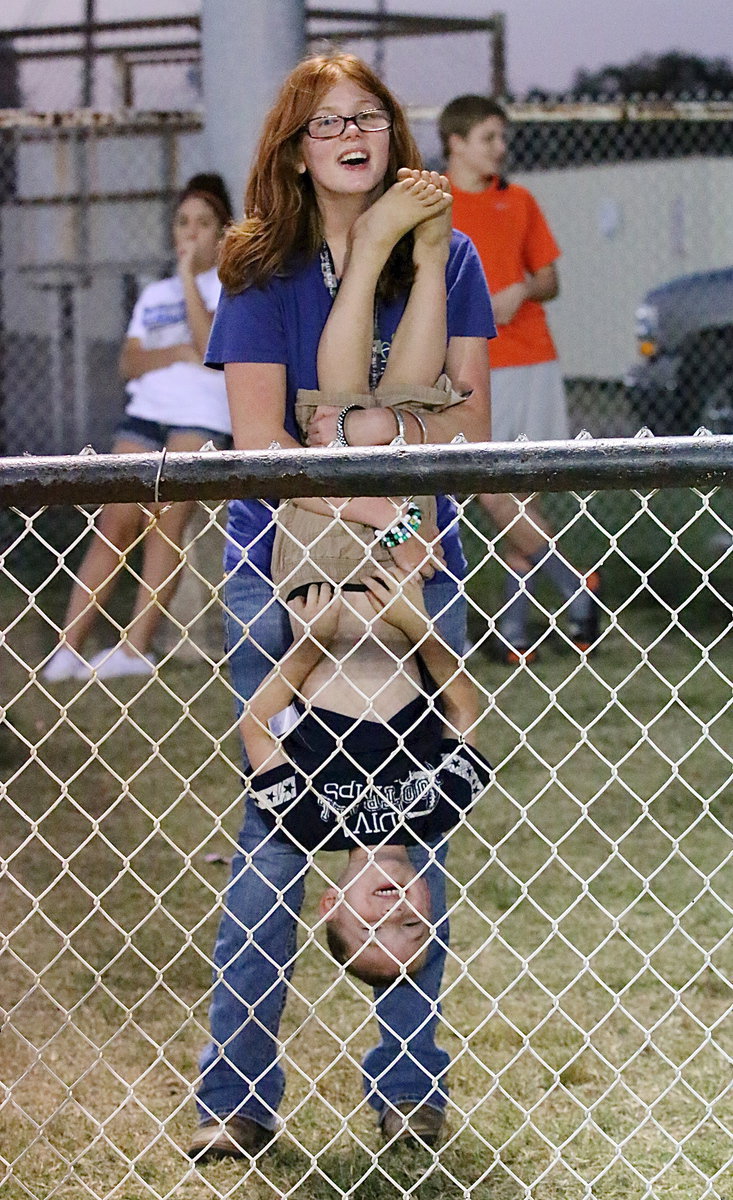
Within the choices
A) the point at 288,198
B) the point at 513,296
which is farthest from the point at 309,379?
the point at 513,296

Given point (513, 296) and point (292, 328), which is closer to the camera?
point (292, 328)

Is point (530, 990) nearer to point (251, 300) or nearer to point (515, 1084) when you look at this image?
point (515, 1084)

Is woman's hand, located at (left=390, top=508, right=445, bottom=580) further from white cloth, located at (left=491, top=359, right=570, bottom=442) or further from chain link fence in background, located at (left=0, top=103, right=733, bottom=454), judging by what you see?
chain link fence in background, located at (left=0, top=103, right=733, bottom=454)

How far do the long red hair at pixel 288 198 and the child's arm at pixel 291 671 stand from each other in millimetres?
597

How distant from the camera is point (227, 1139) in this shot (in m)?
2.88

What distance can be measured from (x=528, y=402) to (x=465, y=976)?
324cm

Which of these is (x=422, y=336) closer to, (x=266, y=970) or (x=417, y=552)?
(x=417, y=552)

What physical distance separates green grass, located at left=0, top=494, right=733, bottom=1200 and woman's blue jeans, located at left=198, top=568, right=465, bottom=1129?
7 centimetres

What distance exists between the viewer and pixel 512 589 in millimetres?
6770

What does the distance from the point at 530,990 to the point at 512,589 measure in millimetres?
3224

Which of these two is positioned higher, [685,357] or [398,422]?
[398,422]

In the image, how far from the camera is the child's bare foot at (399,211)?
2.80 m

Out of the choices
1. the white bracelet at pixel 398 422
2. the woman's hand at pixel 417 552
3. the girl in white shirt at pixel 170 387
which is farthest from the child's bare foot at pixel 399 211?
the girl in white shirt at pixel 170 387

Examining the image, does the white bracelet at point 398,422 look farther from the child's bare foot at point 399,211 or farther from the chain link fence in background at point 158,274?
the chain link fence in background at point 158,274
